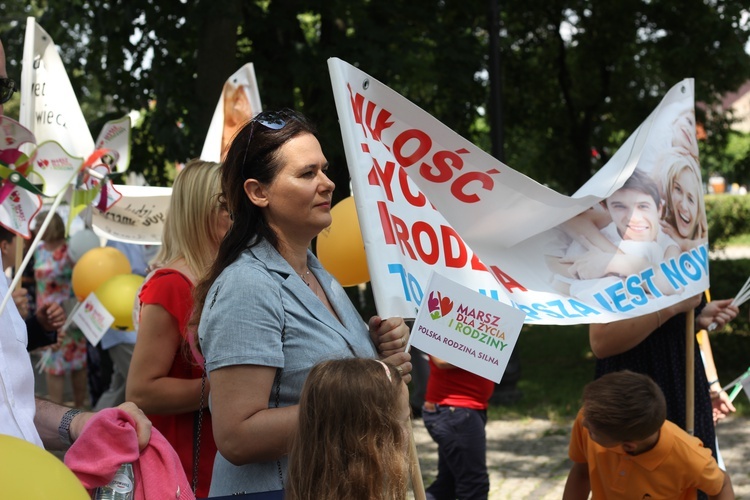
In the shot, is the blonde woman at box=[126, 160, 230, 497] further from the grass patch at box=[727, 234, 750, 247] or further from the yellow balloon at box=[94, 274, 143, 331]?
the grass patch at box=[727, 234, 750, 247]

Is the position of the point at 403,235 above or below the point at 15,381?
above

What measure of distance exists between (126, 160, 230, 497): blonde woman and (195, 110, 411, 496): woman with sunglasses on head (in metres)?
0.50

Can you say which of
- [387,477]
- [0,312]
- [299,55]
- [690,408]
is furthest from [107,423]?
[299,55]

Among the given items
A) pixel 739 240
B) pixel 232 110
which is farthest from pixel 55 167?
pixel 739 240

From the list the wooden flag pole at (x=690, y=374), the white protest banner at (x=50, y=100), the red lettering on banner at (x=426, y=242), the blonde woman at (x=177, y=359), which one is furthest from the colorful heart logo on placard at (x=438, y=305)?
the white protest banner at (x=50, y=100)

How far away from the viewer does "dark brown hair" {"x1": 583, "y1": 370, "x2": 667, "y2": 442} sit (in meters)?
3.24

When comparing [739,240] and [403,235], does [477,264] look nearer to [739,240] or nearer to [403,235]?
[403,235]

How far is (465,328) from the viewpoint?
2.77m

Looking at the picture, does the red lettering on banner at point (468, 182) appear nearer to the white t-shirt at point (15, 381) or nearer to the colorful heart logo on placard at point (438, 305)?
the colorful heart logo on placard at point (438, 305)

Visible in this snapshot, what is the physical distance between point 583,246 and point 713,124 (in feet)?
39.1

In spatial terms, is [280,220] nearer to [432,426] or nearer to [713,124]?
[432,426]

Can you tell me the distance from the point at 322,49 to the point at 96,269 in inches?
177

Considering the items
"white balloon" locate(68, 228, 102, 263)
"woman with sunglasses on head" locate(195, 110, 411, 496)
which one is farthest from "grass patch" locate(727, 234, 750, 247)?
"woman with sunglasses on head" locate(195, 110, 411, 496)

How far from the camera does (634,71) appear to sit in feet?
45.5
